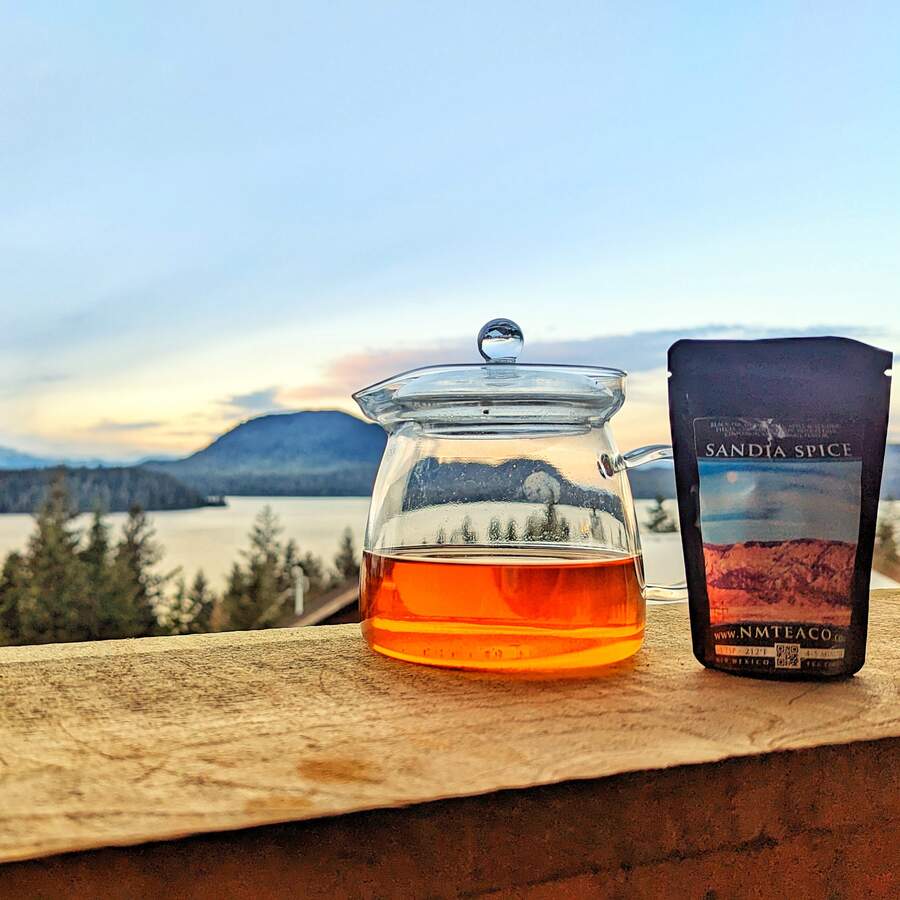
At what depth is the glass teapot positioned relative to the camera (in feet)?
1.62

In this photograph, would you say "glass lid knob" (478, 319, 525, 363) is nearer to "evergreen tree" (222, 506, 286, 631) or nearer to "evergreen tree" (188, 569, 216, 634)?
"evergreen tree" (222, 506, 286, 631)

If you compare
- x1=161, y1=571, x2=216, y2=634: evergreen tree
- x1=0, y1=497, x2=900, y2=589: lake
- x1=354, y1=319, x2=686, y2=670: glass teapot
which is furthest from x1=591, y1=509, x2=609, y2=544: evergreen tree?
x1=161, y1=571, x2=216, y2=634: evergreen tree

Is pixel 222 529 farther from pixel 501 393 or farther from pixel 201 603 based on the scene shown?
pixel 501 393

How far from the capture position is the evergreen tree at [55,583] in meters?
10.2

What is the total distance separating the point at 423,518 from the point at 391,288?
6.50 metres

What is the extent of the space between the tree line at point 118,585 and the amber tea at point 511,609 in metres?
9.26

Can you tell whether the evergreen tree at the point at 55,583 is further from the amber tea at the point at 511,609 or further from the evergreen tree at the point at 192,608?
the amber tea at the point at 511,609

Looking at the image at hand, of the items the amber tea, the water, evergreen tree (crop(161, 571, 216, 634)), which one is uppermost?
the amber tea

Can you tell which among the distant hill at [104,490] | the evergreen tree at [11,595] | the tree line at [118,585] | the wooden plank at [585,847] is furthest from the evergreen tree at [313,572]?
the wooden plank at [585,847]

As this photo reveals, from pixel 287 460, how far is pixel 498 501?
597cm

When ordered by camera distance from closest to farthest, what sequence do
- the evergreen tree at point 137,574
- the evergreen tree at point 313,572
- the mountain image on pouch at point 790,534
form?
the mountain image on pouch at point 790,534 < the evergreen tree at point 313,572 < the evergreen tree at point 137,574

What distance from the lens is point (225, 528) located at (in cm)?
900

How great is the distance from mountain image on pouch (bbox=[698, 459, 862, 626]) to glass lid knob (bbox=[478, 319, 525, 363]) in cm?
14

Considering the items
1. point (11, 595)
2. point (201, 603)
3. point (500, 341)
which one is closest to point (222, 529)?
point (201, 603)
